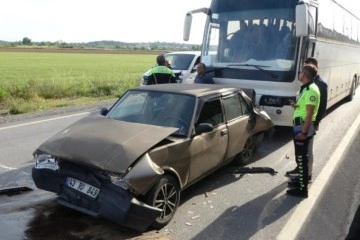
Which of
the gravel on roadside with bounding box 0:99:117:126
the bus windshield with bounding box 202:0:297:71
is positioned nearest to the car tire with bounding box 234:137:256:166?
the bus windshield with bounding box 202:0:297:71

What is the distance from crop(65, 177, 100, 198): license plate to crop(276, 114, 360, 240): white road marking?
2041 millimetres

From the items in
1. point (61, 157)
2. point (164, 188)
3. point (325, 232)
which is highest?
point (61, 157)

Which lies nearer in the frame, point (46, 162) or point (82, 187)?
point (82, 187)

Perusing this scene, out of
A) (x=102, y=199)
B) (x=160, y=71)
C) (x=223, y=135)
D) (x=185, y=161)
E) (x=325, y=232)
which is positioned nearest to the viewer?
(x=102, y=199)

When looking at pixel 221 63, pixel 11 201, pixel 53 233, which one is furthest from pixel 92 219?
pixel 221 63

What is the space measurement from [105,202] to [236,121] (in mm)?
2912

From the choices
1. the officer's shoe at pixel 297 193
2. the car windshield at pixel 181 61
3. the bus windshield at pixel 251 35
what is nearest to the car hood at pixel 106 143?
the officer's shoe at pixel 297 193

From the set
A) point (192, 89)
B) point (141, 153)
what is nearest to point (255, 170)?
point (192, 89)

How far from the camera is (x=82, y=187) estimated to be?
4258 millimetres

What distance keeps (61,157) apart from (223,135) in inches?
96.5

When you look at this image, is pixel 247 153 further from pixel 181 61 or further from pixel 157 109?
pixel 181 61

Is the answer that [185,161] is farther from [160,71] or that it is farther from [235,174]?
[160,71]

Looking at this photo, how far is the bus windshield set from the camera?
8547 mm

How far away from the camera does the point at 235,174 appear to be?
6.42 m
